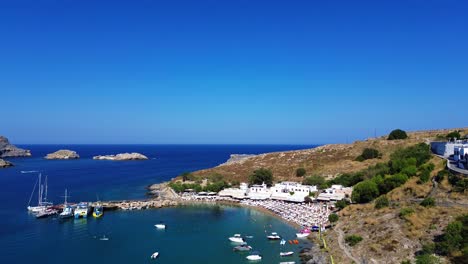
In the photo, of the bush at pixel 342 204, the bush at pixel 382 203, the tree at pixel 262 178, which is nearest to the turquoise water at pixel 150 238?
the bush at pixel 342 204

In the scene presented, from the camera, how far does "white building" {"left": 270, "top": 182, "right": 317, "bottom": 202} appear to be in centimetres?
8356

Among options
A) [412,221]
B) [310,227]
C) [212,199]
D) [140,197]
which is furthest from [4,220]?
[412,221]

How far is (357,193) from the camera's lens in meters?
68.4

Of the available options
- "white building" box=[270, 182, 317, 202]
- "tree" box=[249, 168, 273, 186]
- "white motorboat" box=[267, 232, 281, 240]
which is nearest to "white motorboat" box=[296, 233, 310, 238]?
"white motorboat" box=[267, 232, 281, 240]

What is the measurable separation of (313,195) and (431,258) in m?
45.8

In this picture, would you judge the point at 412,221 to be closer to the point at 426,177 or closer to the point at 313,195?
the point at 426,177

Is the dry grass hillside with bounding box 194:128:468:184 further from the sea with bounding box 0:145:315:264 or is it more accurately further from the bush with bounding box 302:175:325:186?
the sea with bounding box 0:145:315:264

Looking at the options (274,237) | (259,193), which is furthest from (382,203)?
(259,193)

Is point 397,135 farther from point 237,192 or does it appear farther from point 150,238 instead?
point 150,238

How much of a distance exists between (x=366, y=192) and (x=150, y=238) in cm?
3944

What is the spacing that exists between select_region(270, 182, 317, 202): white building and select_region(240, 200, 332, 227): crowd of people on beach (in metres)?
1.72

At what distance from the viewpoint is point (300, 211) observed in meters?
73.3

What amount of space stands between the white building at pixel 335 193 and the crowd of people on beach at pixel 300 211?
3014mm

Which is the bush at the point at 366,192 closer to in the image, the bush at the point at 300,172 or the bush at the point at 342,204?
the bush at the point at 342,204
